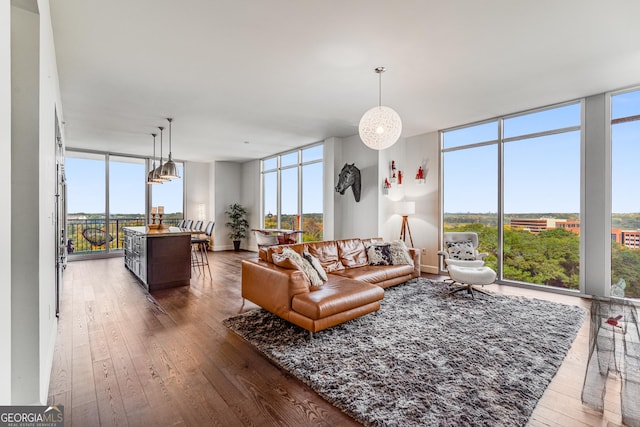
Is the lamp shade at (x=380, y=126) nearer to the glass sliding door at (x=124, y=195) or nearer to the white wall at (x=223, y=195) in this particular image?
the white wall at (x=223, y=195)

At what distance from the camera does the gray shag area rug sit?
194cm

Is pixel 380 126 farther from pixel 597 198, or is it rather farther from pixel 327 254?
pixel 597 198

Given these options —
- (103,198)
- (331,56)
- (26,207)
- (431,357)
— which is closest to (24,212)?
(26,207)

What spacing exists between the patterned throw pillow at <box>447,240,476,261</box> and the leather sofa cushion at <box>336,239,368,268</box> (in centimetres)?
153

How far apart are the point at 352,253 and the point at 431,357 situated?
238 centimetres

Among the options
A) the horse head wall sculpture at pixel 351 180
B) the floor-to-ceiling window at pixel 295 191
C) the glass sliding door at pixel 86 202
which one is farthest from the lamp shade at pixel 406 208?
the glass sliding door at pixel 86 202

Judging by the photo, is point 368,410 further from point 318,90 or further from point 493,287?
point 493,287

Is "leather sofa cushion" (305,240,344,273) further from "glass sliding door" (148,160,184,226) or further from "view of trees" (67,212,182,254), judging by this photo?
"view of trees" (67,212,182,254)

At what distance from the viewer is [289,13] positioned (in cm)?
255

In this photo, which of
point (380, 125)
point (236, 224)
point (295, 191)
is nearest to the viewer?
point (380, 125)

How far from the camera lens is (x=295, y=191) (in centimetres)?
821

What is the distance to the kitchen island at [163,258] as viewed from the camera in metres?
4.73

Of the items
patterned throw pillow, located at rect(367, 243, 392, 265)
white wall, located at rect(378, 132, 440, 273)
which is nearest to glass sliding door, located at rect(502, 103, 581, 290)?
white wall, located at rect(378, 132, 440, 273)

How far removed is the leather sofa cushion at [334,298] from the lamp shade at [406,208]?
3001 mm
